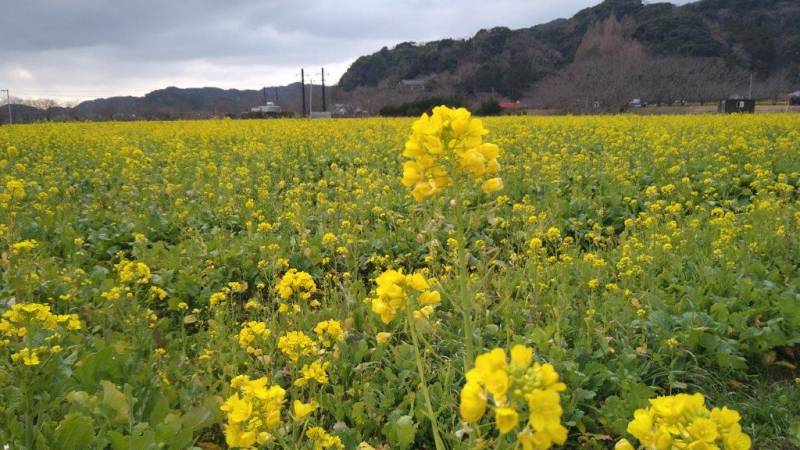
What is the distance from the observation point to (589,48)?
5481 centimetres

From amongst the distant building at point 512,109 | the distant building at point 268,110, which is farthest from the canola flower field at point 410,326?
the distant building at point 268,110

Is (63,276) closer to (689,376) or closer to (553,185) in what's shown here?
(689,376)

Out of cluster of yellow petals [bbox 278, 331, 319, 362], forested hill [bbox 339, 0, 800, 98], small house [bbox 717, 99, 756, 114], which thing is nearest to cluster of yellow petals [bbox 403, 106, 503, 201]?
cluster of yellow petals [bbox 278, 331, 319, 362]

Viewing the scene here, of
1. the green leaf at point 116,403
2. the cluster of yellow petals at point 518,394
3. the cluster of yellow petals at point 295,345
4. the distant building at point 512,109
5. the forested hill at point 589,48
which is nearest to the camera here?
the cluster of yellow petals at point 518,394

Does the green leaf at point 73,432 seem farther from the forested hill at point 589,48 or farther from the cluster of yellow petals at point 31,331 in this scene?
the forested hill at point 589,48

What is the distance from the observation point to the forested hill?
5181 centimetres

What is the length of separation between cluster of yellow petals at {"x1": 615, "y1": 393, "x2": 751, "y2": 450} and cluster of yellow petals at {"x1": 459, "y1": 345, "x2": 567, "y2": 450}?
216 mm

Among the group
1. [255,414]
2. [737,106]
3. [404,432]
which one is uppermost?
[737,106]

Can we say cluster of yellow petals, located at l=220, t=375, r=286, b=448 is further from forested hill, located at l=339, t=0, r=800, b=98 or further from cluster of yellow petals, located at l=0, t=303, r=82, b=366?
forested hill, located at l=339, t=0, r=800, b=98

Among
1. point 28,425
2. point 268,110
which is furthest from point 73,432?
point 268,110

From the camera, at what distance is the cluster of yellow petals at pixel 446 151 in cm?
127

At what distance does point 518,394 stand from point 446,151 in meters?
0.61

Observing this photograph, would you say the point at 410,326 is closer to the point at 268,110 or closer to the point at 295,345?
the point at 295,345

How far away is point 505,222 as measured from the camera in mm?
4766
